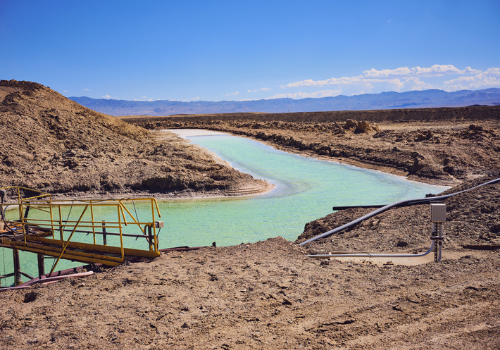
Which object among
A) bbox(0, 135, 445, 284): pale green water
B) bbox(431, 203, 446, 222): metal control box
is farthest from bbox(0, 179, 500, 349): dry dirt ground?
bbox(0, 135, 445, 284): pale green water

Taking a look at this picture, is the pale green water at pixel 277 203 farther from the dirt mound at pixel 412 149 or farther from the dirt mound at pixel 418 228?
the dirt mound at pixel 418 228

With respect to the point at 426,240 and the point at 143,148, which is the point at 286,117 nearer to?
the point at 143,148

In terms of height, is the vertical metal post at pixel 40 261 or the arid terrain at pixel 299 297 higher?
the arid terrain at pixel 299 297

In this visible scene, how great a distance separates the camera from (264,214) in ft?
47.6

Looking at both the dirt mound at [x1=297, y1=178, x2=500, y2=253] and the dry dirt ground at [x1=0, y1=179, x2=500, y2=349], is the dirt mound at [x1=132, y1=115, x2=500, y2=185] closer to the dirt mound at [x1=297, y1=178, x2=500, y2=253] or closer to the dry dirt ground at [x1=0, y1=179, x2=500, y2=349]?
the dirt mound at [x1=297, y1=178, x2=500, y2=253]

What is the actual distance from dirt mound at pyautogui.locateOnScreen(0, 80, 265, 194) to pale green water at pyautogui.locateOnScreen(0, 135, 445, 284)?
6.48 feet

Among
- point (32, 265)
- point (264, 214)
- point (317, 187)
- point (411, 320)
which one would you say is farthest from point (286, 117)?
point (411, 320)

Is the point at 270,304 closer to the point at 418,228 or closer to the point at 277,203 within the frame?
the point at 418,228

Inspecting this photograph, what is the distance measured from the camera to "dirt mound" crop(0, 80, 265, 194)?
60.4ft

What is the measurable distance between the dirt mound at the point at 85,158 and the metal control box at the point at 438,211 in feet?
41.1

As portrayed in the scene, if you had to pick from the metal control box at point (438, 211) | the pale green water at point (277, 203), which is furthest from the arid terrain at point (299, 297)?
the pale green water at point (277, 203)

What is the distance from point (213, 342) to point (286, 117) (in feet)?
252

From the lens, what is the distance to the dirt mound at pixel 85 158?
1842cm

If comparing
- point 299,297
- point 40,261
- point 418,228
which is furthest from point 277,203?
point 299,297
